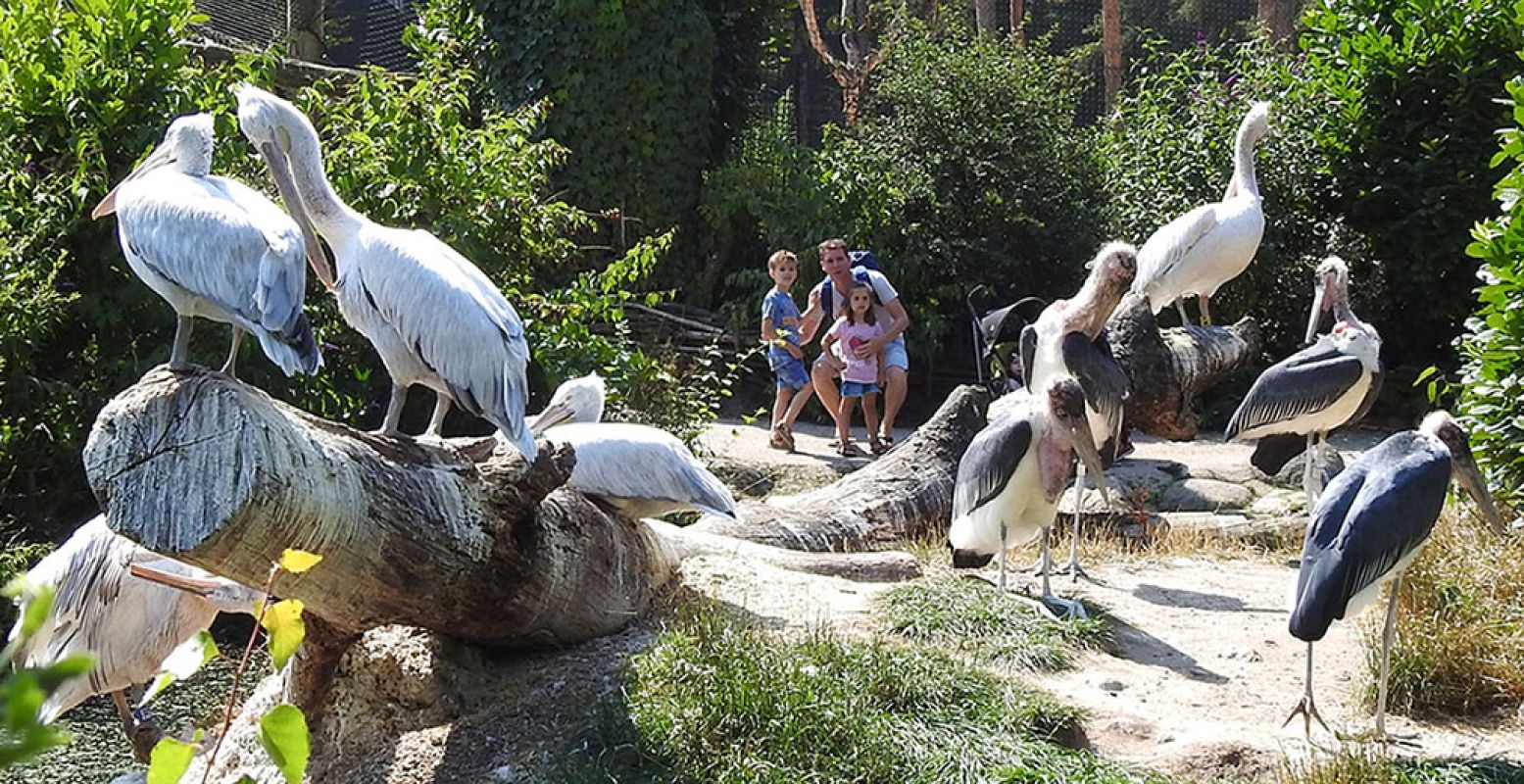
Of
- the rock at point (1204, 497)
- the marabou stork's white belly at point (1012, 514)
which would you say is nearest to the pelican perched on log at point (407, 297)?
the marabou stork's white belly at point (1012, 514)

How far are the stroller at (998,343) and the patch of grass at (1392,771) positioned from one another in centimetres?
621

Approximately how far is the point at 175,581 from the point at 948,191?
1114 centimetres

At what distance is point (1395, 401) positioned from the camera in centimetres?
1326

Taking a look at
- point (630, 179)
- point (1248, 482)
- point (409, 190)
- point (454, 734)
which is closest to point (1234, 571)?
point (1248, 482)

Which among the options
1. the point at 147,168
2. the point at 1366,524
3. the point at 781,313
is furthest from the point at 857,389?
the point at 147,168

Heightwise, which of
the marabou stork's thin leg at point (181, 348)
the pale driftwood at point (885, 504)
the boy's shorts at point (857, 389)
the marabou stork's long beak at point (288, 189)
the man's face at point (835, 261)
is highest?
the man's face at point (835, 261)

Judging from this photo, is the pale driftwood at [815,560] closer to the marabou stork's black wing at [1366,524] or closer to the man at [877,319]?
the marabou stork's black wing at [1366,524]

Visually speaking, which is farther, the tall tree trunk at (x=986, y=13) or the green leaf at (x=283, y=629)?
the tall tree trunk at (x=986, y=13)

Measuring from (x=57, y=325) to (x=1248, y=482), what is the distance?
25.4 feet

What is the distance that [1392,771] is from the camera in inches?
165

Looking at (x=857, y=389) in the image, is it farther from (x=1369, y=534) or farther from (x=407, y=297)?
(x=1369, y=534)

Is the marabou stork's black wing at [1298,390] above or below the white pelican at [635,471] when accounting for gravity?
above

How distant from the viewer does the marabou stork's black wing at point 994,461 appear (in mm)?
6007

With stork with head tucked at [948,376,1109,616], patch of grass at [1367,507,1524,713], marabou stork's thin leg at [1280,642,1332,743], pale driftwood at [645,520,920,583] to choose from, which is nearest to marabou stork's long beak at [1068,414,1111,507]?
stork with head tucked at [948,376,1109,616]
